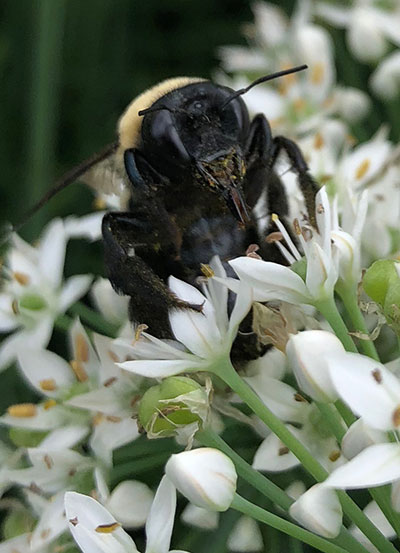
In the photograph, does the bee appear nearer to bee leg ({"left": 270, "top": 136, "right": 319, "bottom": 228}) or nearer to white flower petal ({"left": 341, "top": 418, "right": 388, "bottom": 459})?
bee leg ({"left": 270, "top": 136, "right": 319, "bottom": 228})

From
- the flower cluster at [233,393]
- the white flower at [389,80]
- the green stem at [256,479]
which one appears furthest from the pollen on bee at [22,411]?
the white flower at [389,80]

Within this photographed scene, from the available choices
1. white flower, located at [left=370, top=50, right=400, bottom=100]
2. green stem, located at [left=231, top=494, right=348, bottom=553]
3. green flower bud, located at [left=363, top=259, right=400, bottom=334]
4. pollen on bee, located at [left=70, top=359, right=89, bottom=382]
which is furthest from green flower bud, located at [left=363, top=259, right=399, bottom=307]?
white flower, located at [left=370, top=50, right=400, bottom=100]

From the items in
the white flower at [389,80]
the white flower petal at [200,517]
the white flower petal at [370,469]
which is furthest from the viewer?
the white flower at [389,80]

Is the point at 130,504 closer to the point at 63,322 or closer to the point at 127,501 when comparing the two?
the point at 127,501

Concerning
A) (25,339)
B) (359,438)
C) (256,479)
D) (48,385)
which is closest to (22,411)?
(48,385)

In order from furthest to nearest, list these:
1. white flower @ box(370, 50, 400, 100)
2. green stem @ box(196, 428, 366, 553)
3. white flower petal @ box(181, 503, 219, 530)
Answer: white flower @ box(370, 50, 400, 100) < white flower petal @ box(181, 503, 219, 530) < green stem @ box(196, 428, 366, 553)

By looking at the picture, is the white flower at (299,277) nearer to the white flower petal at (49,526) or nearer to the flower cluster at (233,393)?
the flower cluster at (233,393)
